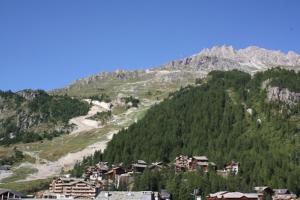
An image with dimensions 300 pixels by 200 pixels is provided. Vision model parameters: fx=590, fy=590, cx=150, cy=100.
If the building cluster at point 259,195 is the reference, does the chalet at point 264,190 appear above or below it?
above

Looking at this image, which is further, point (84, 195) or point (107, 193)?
point (84, 195)

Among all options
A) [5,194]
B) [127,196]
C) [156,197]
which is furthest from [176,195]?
[5,194]

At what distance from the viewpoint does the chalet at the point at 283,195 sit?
178250mm

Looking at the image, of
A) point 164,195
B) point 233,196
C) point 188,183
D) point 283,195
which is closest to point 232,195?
point 233,196

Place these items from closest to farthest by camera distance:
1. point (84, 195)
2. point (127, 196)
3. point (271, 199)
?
point (127, 196)
point (271, 199)
point (84, 195)

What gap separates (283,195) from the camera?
180000 millimetres

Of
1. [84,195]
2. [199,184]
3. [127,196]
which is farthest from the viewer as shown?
[84,195]

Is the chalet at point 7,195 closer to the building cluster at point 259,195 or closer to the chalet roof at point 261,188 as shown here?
the building cluster at point 259,195

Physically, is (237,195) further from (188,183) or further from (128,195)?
(128,195)

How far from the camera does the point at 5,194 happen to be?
17450 centimetres

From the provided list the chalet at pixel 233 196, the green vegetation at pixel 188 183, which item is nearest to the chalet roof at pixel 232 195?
the chalet at pixel 233 196

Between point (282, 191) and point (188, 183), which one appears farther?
point (188, 183)

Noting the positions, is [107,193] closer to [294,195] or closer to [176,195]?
[176,195]

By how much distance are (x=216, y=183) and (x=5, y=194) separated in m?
65.2
